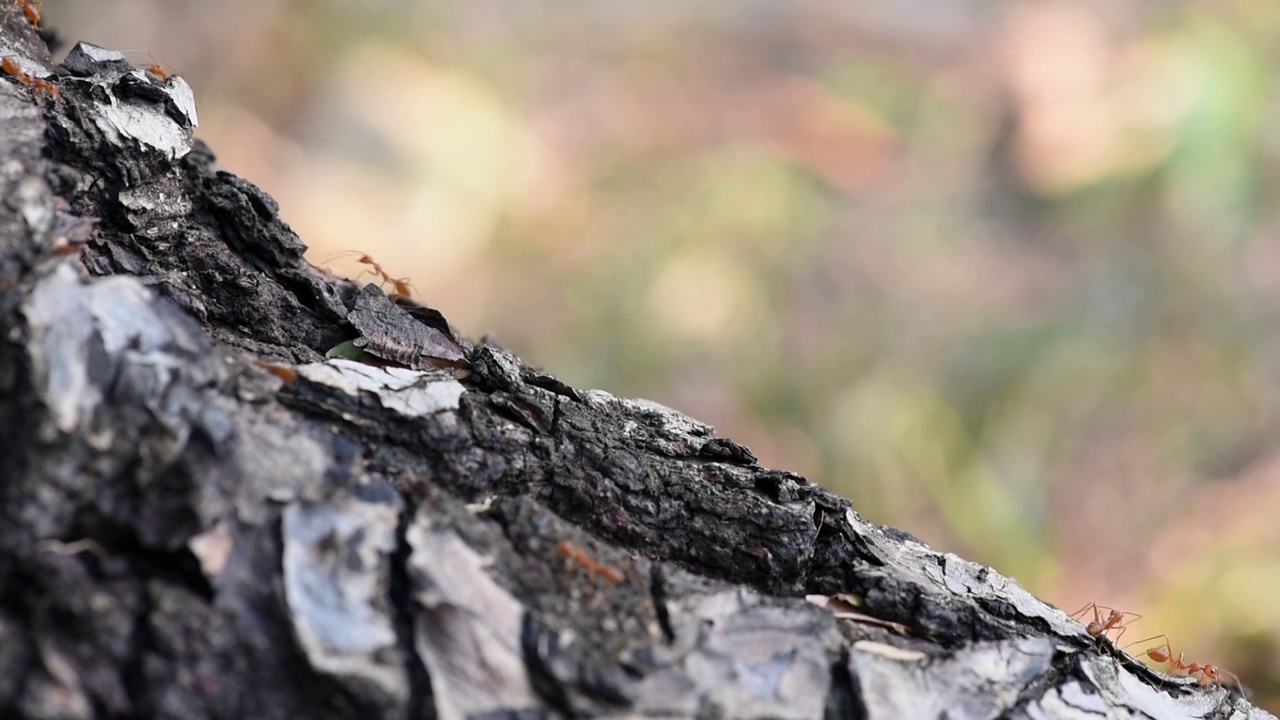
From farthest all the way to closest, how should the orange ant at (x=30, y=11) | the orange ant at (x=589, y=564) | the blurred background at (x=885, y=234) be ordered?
the blurred background at (x=885, y=234) < the orange ant at (x=30, y=11) < the orange ant at (x=589, y=564)

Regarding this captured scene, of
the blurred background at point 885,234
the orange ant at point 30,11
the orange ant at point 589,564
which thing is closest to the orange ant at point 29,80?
the orange ant at point 30,11

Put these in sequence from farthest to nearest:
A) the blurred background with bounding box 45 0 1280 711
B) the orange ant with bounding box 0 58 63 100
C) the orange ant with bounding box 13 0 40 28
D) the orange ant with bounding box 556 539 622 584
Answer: the blurred background with bounding box 45 0 1280 711, the orange ant with bounding box 13 0 40 28, the orange ant with bounding box 0 58 63 100, the orange ant with bounding box 556 539 622 584

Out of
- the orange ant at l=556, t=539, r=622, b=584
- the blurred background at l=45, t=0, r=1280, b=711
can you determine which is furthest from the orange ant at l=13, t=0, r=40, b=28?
the blurred background at l=45, t=0, r=1280, b=711

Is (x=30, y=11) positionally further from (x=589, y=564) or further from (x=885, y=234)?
(x=885, y=234)

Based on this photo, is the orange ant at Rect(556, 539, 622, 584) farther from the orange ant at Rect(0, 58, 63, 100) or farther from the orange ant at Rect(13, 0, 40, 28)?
the orange ant at Rect(13, 0, 40, 28)

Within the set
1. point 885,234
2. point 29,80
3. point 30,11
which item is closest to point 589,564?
point 29,80

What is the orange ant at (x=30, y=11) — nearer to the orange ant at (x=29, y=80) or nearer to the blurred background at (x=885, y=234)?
the orange ant at (x=29, y=80)
